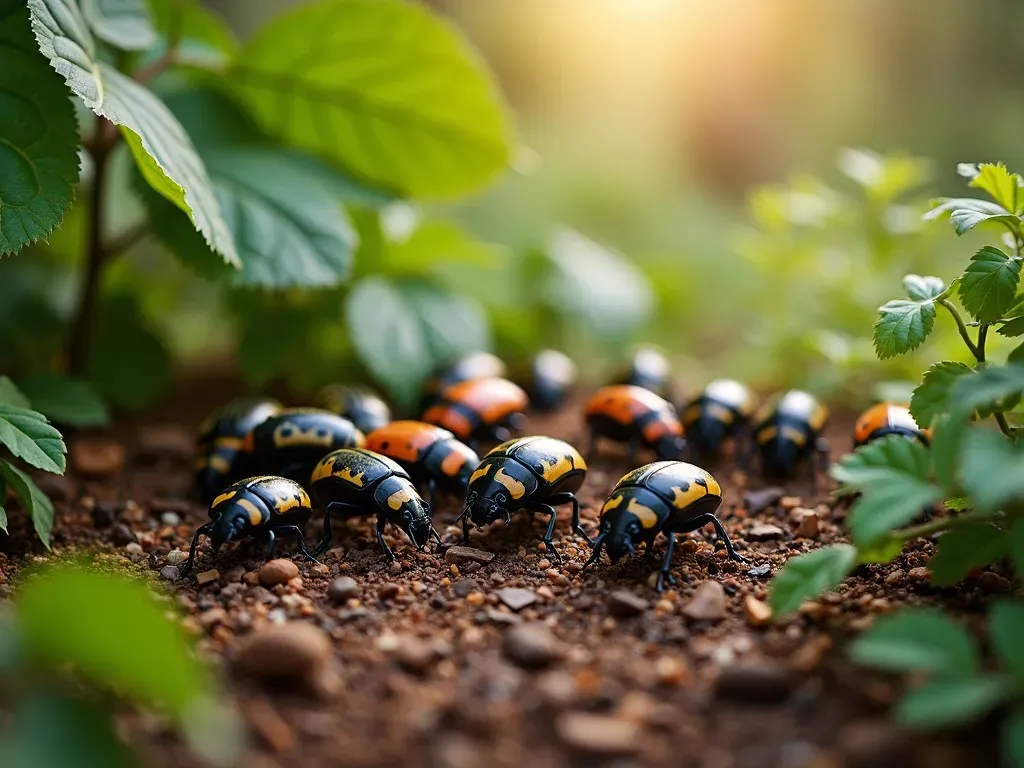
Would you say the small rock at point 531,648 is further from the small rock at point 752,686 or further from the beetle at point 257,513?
the beetle at point 257,513

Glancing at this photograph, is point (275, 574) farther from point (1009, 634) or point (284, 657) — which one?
point (1009, 634)

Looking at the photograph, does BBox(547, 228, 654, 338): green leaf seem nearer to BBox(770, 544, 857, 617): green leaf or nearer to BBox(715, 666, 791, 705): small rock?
BBox(770, 544, 857, 617): green leaf

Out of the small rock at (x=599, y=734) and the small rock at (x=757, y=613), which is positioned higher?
the small rock at (x=757, y=613)

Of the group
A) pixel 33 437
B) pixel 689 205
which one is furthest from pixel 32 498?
pixel 689 205

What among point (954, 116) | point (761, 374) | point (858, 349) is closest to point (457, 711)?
point (858, 349)

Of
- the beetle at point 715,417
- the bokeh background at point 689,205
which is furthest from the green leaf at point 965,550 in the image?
the beetle at point 715,417

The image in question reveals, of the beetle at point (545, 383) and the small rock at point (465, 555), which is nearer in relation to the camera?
the small rock at point (465, 555)

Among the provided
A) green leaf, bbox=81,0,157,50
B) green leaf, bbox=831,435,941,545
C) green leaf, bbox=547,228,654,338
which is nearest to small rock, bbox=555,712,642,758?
green leaf, bbox=831,435,941,545
